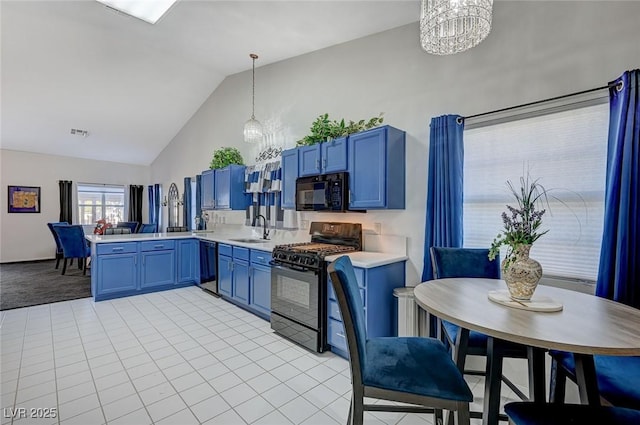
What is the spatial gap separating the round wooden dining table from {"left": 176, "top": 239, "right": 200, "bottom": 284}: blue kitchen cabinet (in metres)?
4.36

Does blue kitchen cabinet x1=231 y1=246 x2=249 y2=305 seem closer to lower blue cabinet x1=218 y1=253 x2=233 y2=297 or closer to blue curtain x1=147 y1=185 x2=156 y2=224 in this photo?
lower blue cabinet x1=218 y1=253 x2=233 y2=297

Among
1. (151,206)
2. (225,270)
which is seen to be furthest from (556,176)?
(151,206)

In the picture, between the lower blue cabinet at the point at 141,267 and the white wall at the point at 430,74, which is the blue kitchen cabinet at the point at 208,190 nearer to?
the lower blue cabinet at the point at 141,267

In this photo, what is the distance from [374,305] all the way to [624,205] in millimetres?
1748

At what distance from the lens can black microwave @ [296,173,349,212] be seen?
292 cm

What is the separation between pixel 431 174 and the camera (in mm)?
2551

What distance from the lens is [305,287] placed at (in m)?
2.75

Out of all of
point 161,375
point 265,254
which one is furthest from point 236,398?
point 265,254

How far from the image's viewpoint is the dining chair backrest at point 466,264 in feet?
7.00

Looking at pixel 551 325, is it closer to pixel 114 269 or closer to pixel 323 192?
pixel 323 192

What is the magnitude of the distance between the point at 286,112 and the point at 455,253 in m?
3.11

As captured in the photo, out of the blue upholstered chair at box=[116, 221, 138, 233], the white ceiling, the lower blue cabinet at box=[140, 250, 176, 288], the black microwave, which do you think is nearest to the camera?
the black microwave

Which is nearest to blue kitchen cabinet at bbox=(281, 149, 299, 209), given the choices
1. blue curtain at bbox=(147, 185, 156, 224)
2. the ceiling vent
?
the ceiling vent

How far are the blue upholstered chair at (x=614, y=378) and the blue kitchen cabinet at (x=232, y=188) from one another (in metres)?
4.25
